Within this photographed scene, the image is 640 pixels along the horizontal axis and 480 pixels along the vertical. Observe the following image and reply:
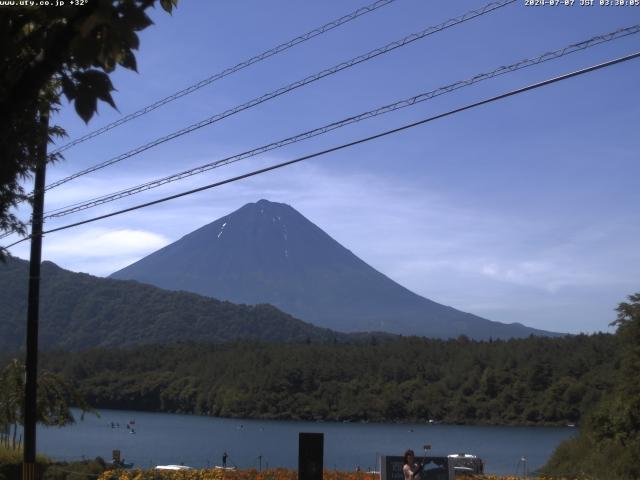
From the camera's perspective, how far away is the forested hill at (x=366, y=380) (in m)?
107

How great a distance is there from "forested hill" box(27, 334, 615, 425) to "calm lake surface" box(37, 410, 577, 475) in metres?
4.14

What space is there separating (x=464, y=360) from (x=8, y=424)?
101297 millimetres

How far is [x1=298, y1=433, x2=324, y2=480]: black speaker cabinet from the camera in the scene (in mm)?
11625

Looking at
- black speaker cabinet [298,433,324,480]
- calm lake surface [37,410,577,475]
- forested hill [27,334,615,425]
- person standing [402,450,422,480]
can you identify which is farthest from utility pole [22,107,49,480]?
forested hill [27,334,615,425]

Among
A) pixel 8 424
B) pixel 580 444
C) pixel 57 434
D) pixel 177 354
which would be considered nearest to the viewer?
pixel 8 424

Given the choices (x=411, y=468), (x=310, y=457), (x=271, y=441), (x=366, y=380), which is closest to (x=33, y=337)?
(x=310, y=457)

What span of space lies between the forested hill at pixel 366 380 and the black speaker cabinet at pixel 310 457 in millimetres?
90893

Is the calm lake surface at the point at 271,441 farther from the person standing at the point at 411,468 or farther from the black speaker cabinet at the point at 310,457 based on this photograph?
the black speaker cabinet at the point at 310,457

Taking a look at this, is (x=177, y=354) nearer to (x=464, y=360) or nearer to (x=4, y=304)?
(x=4, y=304)

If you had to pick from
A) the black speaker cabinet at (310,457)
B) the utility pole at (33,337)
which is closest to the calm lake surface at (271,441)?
the utility pole at (33,337)

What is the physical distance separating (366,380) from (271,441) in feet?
137

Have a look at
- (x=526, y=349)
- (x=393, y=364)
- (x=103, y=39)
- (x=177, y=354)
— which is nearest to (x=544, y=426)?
(x=526, y=349)

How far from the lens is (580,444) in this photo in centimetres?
3591

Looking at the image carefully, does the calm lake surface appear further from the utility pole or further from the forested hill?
the utility pole
